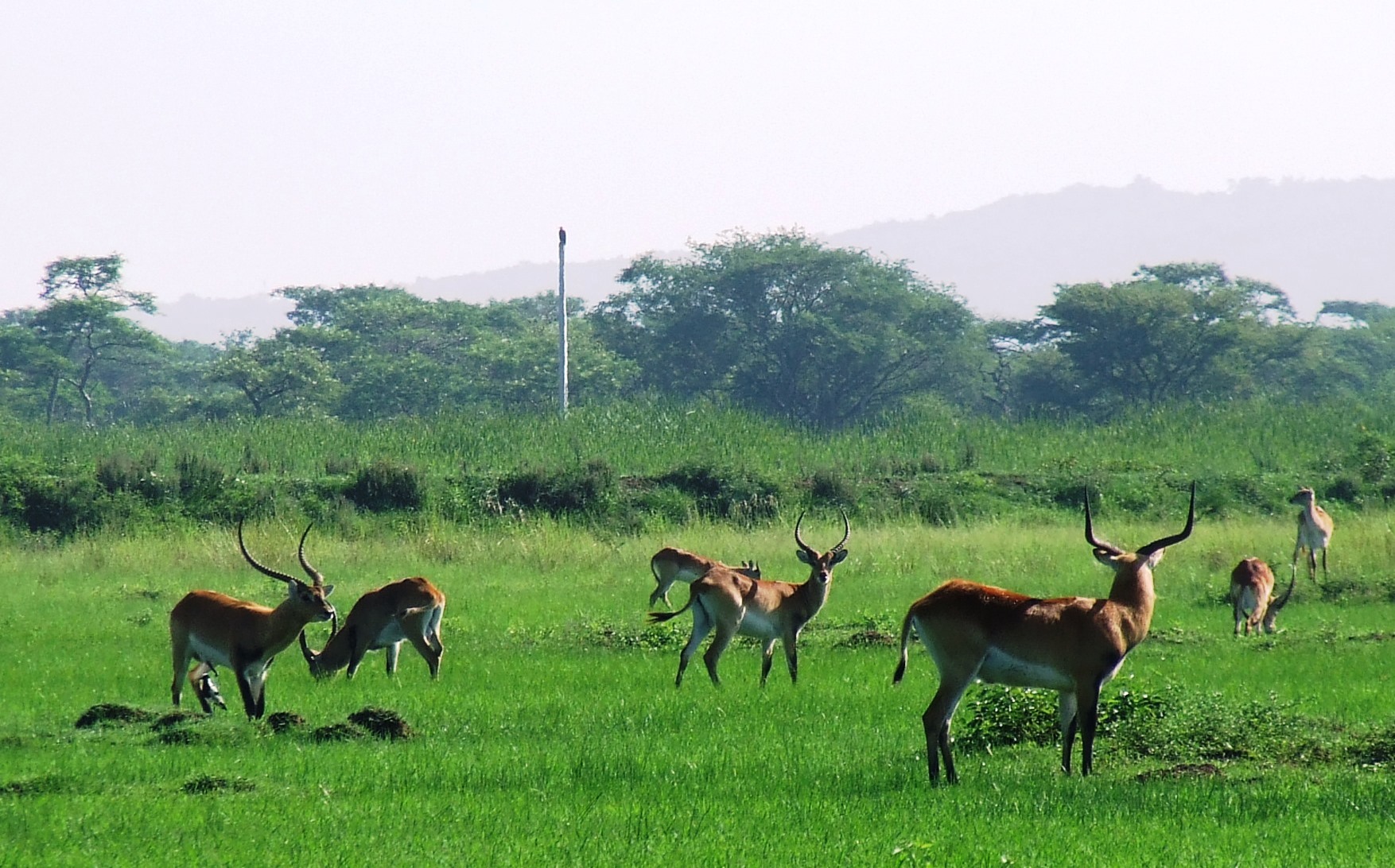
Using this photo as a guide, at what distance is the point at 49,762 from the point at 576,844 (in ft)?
12.0

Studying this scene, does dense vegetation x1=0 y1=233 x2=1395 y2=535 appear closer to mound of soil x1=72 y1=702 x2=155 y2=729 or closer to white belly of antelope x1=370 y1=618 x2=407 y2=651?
white belly of antelope x1=370 y1=618 x2=407 y2=651

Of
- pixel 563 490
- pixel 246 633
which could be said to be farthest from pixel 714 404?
pixel 246 633

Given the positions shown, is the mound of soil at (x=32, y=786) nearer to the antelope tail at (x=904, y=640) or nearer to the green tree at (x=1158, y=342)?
the antelope tail at (x=904, y=640)

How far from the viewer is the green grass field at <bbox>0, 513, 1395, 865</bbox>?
7.29 m

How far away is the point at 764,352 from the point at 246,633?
40218 millimetres

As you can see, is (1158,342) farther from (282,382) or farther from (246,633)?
(246,633)


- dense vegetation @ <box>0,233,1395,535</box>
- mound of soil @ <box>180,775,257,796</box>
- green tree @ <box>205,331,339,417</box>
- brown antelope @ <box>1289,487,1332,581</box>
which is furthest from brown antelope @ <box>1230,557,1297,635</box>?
green tree @ <box>205,331,339,417</box>

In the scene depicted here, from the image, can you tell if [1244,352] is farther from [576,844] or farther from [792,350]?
[576,844]

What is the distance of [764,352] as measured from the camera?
50.8 m

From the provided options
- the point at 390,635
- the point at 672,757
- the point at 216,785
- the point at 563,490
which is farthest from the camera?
the point at 563,490

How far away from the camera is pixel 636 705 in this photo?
456 inches

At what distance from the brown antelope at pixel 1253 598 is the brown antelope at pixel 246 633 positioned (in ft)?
28.6

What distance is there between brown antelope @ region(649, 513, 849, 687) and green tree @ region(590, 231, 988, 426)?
117 feet

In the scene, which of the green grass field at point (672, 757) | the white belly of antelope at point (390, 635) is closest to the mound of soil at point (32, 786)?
the green grass field at point (672, 757)
